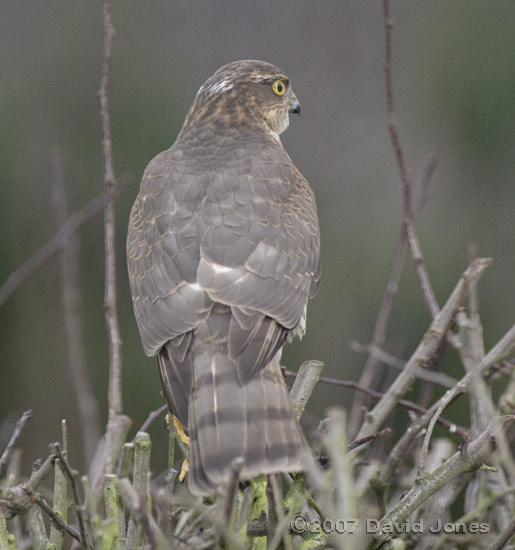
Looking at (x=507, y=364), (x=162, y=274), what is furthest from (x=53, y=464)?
(x=507, y=364)

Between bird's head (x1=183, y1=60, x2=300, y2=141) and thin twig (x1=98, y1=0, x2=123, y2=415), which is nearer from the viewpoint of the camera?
thin twig (x1=98, y1=0, x2=123, y2=415)

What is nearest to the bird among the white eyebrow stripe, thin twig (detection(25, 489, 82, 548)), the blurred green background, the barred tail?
the barred tail

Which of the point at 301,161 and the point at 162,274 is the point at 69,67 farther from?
the point at 162,274

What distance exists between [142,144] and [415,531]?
190 inches

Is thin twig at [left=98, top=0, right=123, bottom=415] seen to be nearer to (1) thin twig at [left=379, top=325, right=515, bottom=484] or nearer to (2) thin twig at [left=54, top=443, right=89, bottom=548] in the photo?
(2) thin twig at [left=54, top=443, right=89, bottom=548]

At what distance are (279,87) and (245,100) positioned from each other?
0.73ft

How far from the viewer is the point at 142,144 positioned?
6.92 m

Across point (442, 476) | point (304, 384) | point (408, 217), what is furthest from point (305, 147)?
point (442, 476)

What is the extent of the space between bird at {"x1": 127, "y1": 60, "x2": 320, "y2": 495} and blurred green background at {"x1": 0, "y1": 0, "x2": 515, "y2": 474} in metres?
3.01

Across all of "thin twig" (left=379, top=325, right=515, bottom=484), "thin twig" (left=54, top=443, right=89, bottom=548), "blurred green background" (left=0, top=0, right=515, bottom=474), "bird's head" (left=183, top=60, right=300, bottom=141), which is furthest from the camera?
"blurred green background" (left=0, top=0, right=515, bottom=474)

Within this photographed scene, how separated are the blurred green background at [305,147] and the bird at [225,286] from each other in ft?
9.89

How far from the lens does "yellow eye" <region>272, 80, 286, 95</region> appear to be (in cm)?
438

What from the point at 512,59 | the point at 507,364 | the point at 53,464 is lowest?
the point at 53,464

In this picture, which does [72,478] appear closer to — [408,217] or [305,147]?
[408,217]
